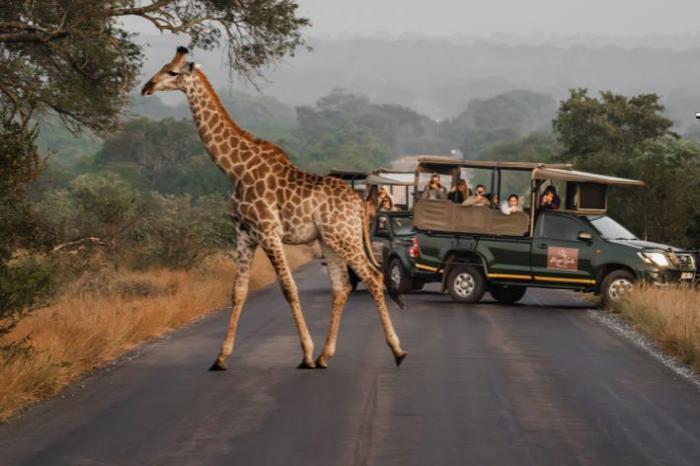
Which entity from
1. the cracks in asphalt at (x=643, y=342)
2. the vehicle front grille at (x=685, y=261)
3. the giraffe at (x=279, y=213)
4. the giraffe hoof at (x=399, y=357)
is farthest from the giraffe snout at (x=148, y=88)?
the vehicle front grille at (x=685, y=261)

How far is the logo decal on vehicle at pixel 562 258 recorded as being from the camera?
2544cm

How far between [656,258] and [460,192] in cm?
398

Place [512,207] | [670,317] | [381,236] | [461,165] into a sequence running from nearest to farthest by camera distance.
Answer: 1. [670,317]
2. [512,207]
3. [461,165]
4. [381,236]

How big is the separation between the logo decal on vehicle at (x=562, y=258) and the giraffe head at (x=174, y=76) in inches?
444

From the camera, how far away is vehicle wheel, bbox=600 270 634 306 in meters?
25.2

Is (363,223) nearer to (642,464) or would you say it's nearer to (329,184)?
(329,184)

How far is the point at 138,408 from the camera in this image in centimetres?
1262

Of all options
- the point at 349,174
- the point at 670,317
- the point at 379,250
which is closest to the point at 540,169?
the point at 379,250

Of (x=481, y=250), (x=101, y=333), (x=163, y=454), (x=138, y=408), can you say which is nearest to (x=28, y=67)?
(x=481, y=250)

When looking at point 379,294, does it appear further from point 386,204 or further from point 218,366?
point 386,204

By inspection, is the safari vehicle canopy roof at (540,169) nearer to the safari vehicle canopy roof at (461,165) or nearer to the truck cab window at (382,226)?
the safari vehicle canopy roof at (461,165)

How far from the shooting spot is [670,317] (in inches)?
782

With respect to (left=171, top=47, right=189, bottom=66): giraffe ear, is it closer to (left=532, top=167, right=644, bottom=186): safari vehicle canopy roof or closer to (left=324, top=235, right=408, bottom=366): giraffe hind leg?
(left=324, top=235, right=408, bottom=366): giraffe hind leg

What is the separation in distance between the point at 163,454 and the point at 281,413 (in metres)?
2.03
